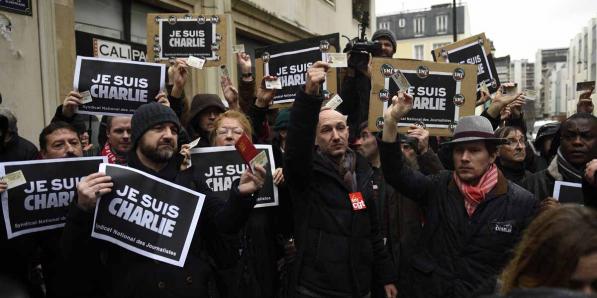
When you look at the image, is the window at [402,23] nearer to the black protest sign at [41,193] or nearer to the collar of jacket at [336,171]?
the collar of jacket at [336,171]

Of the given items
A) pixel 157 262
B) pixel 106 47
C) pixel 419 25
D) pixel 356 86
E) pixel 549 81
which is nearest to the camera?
pixel 157 262

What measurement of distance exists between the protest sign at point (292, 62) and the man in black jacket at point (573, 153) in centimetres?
199

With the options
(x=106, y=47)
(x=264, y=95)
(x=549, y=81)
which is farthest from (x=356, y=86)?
(x=549, y=81)

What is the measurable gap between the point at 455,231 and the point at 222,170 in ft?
5.32

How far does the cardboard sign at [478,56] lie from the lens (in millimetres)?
5371

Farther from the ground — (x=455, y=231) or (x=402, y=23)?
(x=402, y=23)

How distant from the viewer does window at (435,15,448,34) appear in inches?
2259

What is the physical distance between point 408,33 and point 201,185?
60197 mm

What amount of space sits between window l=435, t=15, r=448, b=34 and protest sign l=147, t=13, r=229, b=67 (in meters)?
56.3

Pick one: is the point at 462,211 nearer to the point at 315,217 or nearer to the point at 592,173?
the point at 592,173

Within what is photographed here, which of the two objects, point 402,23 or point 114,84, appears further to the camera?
point 402,23

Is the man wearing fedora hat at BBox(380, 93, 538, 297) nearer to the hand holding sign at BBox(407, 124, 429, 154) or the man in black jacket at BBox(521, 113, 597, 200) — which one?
the hand holding sign at BBox(407, 124, 429, 154)

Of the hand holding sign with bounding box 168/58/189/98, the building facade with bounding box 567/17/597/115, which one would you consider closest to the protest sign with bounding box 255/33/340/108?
the hand holding sign with bounding box 168/58/189/98

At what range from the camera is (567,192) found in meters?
3.27
